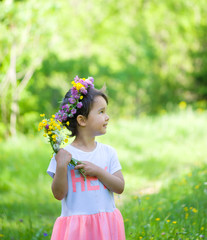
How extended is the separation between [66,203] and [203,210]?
1.79 metres

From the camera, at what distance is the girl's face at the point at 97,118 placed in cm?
219

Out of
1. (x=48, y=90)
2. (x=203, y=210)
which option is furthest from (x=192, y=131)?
(x=48, y=90)

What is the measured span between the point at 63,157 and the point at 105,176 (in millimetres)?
280

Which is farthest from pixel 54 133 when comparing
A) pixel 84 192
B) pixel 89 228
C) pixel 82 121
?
pixel 89 228

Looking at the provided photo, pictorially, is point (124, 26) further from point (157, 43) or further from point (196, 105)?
point (196, 105)

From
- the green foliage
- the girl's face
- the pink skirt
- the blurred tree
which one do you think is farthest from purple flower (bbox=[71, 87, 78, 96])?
the green foliage

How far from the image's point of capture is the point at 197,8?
17.6 metres

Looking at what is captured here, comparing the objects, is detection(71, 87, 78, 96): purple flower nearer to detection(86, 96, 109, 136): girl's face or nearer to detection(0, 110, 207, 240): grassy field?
detection(86, 96, 109, 136): girl's face

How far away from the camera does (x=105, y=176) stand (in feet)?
6.87

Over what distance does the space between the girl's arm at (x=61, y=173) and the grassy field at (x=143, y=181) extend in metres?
0.63

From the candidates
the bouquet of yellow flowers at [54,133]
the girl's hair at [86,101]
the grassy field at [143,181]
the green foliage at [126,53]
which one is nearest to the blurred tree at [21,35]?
the green foliage at [126,53]

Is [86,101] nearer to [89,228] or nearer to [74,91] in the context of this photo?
[74,91]

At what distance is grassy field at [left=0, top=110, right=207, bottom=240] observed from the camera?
321 centimetres

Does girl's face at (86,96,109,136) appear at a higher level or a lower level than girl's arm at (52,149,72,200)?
higher
